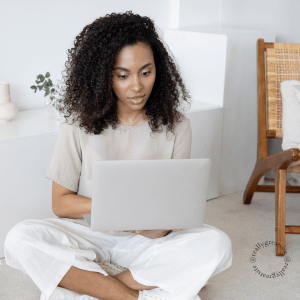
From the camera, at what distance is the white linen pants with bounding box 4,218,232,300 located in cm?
139

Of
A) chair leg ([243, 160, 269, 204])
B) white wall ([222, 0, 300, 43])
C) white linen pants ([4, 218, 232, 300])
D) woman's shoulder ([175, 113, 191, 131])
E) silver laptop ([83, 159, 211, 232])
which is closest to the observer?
silver laptop ([83, 159, 211, 232])

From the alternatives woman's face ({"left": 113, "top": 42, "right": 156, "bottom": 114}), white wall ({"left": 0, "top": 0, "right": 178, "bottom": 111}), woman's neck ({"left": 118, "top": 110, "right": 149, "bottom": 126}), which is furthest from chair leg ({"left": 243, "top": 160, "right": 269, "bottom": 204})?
white wall ({"left": 0, "top": 0, "right": 178, "bottom": 111})

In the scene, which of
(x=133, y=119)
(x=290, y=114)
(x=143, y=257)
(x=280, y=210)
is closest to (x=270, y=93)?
(x=290, y=114)

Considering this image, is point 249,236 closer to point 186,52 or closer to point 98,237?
point 98,237

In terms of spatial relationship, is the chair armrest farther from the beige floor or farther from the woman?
the woman

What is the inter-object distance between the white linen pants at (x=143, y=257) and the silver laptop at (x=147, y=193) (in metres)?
0.16

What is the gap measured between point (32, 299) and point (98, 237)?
34 centimetres

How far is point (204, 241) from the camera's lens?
144 centimetres

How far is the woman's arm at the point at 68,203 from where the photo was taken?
1.54 metres

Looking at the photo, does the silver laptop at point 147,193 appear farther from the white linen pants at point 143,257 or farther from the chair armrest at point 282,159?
the chair armrest at point 282,159

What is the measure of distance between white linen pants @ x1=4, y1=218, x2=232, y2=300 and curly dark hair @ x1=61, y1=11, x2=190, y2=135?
38 centimetres

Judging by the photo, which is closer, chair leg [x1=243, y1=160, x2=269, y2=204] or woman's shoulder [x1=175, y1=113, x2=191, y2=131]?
woman's shoulder [x1=175, y1=113, x2=191, y2=131]

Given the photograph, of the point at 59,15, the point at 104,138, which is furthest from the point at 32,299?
the point at 59,15

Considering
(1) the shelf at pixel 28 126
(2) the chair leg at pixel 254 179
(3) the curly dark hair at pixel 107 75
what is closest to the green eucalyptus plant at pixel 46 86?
(1) the shelf at pixel 28 126
